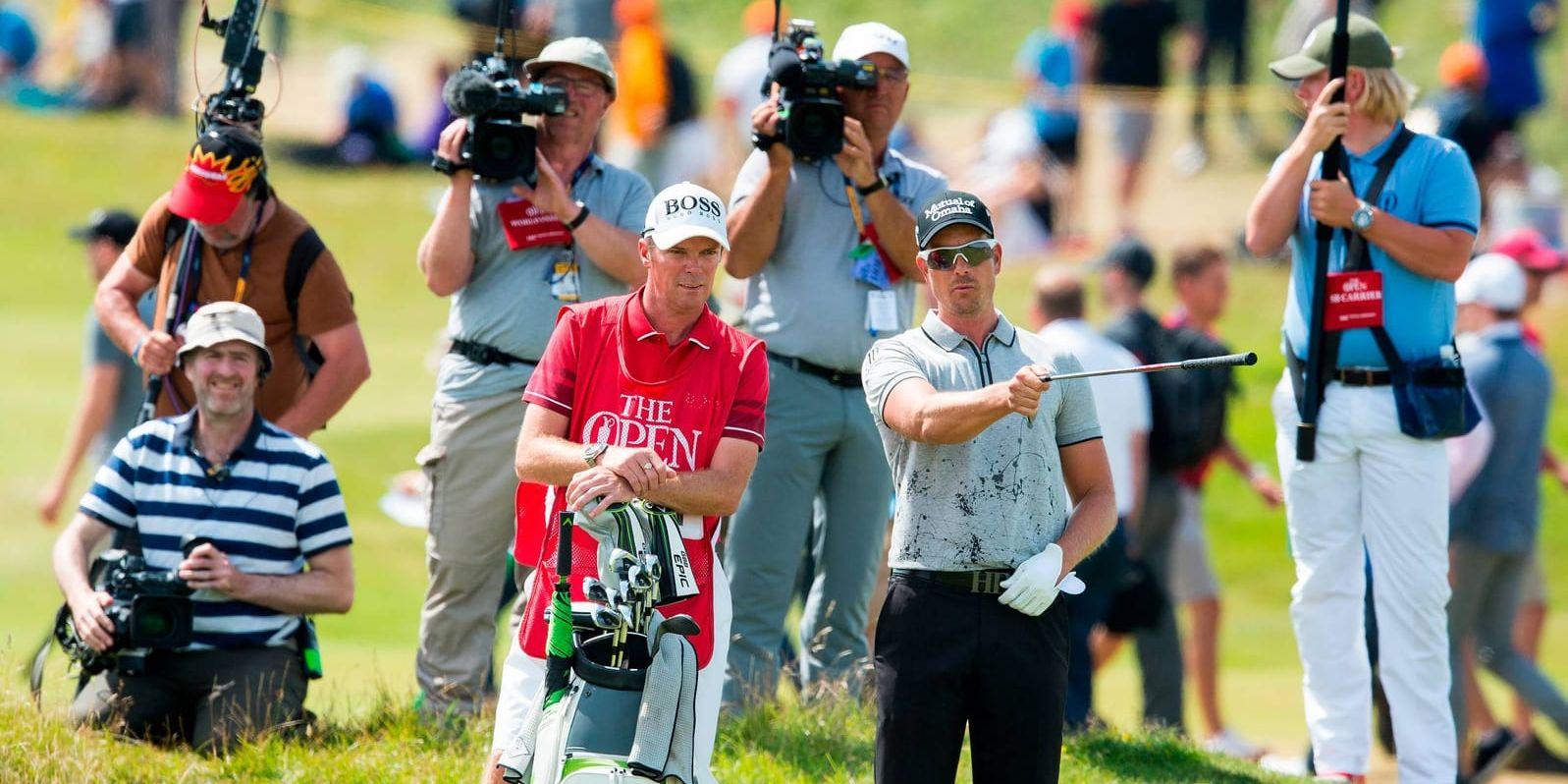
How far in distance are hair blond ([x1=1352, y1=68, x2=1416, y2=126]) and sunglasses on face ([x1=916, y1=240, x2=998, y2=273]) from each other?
6.16 ft

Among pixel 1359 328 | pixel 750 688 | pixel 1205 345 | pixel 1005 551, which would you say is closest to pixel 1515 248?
pixel 1205 345

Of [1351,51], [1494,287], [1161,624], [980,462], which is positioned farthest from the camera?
[1161,624]

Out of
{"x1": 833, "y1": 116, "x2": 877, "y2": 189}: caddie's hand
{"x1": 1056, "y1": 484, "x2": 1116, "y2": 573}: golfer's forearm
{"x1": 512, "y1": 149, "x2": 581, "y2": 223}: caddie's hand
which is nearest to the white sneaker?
{"x1": 833, "y1": 116, "x2": 877, "y2": 189}: caddie's hand

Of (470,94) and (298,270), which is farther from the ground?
(470,94)

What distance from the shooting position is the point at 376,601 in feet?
40.2

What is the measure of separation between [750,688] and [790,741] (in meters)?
0.34

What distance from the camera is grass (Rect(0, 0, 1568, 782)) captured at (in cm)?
664

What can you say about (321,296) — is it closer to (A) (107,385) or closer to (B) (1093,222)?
(A) (107,385)

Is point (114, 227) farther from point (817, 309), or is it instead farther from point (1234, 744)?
point (1234, 744)

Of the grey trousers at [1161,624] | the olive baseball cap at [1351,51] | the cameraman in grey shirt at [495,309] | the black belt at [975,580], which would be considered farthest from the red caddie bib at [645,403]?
the grey trousers at [1161,624]

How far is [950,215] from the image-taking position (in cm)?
530

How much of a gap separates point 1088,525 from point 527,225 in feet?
8.25

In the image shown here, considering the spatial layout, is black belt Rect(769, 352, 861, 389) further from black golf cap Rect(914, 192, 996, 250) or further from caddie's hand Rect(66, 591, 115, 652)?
caddie's hand Rect(66, 591, 115, 652)

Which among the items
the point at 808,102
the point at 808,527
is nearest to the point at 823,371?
the point at 808,527
